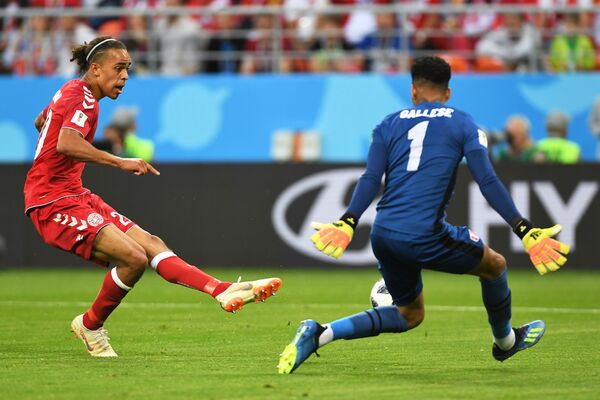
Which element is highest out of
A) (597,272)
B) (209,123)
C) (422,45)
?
(422,45)

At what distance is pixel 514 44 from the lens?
63.3 ft

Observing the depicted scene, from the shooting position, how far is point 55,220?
28.8 ft

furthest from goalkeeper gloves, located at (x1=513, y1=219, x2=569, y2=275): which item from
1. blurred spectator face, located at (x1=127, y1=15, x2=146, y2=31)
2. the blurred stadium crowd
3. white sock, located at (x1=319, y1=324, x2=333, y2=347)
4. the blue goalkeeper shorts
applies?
blurred spectator face, located at (x1=127, y1=15, x2=146, y2=31)

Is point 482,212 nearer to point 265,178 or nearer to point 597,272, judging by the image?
point 597,272

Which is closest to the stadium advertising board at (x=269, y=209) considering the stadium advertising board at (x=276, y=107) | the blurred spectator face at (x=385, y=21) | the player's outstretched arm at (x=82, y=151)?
the stadium advertising board at (x=276, y=107)

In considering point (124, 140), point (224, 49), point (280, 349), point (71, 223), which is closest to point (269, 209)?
Result: point (124, 140)

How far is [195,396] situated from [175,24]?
13849 millimetres

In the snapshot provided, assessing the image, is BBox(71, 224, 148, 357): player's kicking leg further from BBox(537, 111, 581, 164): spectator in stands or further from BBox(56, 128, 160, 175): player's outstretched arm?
BBox(537, 111, 581, 164): spectator in stands

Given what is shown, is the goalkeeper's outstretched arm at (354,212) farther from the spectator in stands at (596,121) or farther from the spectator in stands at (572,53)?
the spectator in stands at (572,53)

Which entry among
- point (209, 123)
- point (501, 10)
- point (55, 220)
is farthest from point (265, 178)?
point (55, 220)

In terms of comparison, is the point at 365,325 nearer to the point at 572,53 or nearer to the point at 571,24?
the point at 571,24

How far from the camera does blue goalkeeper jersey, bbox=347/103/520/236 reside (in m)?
7.57

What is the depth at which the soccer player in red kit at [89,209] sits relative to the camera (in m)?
8.62

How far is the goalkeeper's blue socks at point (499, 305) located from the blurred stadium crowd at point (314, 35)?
10.7 meters
